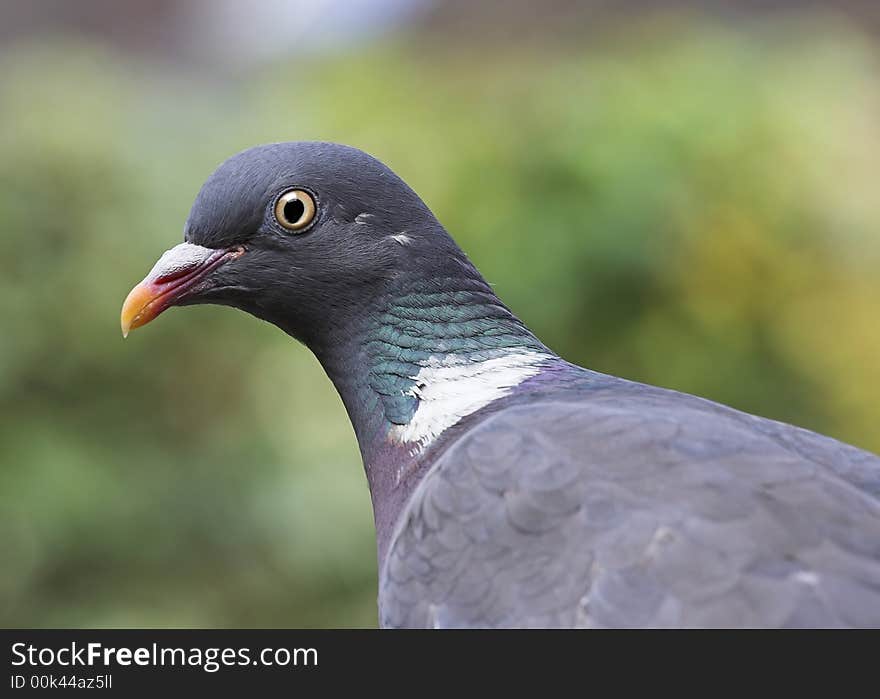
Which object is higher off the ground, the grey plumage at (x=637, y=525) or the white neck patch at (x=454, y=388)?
the white neck patch at (x=454, y=388)

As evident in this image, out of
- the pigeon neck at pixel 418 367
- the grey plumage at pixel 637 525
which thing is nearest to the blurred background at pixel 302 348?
the pigeon neck at pixel 418 367

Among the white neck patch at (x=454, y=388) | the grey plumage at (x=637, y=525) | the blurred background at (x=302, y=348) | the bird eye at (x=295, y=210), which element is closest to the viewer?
the grey plumage at (x=637, y=525)

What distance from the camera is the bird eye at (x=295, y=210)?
3.12 meters

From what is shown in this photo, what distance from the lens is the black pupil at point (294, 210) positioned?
3.13 metres

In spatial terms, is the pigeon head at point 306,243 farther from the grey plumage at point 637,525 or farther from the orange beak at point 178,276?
the grey plumage at point 637,525

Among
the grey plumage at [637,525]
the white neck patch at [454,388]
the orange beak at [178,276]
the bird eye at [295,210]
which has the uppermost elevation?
the bird eye at [295,210]

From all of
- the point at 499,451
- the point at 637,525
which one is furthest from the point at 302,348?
the point at 637,525

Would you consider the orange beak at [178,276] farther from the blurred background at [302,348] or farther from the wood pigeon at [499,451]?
the blurred background at [302,348]

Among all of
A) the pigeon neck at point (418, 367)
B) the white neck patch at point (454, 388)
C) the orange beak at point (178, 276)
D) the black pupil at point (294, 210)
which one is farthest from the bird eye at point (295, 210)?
the white neck patch at point (454, 388)

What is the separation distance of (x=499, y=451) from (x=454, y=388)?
47 centimetres

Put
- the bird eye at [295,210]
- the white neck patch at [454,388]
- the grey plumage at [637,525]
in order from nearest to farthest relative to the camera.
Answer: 1. the grey plumage at [637,525]
2. the white neck patch at [454,388]
3. the bird eye at [295,210]

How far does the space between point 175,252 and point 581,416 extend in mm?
1170

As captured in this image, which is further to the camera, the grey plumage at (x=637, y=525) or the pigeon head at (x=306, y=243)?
the pigeon head at (x=306, y=243)
